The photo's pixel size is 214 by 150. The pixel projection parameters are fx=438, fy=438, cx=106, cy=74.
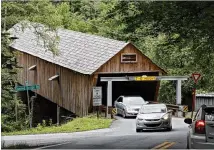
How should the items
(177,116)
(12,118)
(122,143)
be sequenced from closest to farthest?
(122,143) → (12,118) → (177,116)

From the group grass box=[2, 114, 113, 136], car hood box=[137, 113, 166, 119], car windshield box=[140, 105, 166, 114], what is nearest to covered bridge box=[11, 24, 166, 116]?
grass box=[2, 114, 113, 136]

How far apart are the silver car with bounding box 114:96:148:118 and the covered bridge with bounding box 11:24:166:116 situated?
2.65m

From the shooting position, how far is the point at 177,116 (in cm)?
3086

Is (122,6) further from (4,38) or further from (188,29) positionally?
(4,38)

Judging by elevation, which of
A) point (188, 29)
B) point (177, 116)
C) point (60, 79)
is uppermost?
point (188, 29)

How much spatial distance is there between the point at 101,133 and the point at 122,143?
5.54 meters

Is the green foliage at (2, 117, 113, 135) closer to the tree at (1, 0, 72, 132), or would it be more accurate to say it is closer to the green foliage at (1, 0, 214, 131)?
the green foliage at (1, 0, 214, 131)

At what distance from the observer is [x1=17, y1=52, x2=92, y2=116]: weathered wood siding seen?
32281 mm

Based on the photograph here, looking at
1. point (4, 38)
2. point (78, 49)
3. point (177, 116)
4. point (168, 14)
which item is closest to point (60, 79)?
point (78, 49)

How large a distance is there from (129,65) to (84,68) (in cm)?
385

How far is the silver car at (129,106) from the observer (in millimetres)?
29672

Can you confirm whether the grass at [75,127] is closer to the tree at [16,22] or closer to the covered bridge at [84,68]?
the tree at [16,22]

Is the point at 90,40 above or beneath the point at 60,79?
above

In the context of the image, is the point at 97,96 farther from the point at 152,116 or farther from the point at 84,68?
the point at 152,116
